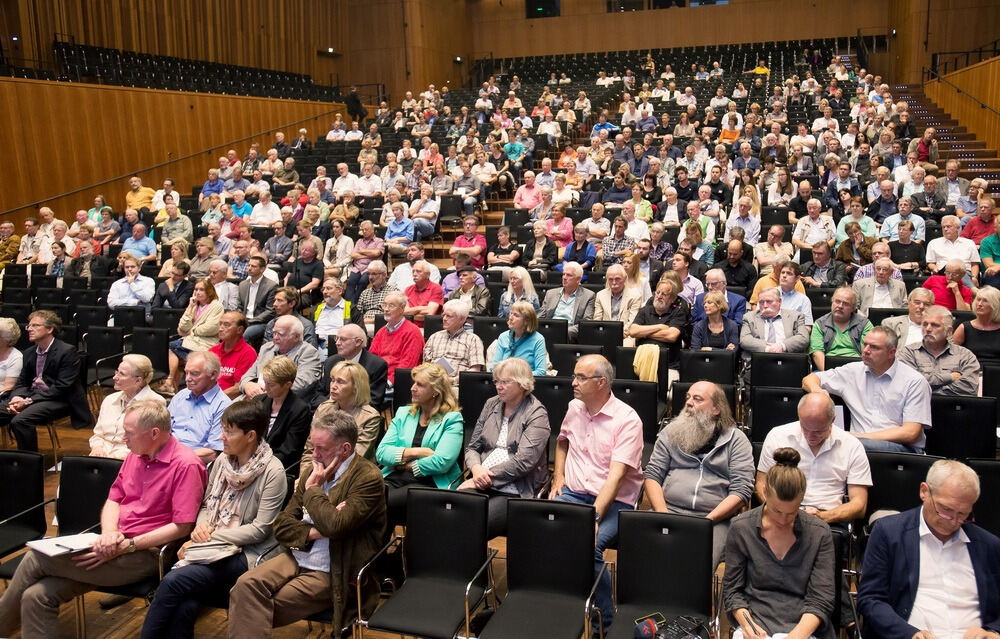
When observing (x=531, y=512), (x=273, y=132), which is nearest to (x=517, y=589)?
(x=531, y=512)

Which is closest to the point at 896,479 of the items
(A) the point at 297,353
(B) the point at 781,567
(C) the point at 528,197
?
(B) the point at 781,567

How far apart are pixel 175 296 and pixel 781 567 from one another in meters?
5.99

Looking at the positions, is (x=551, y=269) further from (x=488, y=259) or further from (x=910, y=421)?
(x=910, y=421)

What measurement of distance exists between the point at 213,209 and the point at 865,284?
8.25 metres

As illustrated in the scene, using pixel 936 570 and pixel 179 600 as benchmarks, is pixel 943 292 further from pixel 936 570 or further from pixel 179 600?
pixel 179 600

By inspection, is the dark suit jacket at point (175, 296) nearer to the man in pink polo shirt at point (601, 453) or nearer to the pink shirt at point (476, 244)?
the pink shirt at point (476, 244)

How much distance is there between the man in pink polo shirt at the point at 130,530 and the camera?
3098mm

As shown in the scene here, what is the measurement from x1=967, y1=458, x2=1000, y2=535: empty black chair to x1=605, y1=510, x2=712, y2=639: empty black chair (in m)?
1.20

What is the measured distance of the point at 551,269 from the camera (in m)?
7.49

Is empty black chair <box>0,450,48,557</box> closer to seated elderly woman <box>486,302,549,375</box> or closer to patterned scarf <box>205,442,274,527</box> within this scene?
patterned scarf <box>205,442,274,527</box>

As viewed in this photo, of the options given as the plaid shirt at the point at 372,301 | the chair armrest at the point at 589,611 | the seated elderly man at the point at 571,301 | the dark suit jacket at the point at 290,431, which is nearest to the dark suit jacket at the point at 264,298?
the plaid shirt at the point at 372,301

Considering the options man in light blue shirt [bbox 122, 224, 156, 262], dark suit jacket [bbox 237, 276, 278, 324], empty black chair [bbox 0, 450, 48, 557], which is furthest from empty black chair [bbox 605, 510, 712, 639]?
man in light blue shirt [bbox 122, 224, 156, 262]

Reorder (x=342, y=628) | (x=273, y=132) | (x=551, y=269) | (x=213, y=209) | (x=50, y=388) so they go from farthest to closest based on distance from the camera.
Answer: (x=273, y=132)
(x=213, y=209)
(x=551, y=269)
(x=50, y=388)
(x=342, y=628)

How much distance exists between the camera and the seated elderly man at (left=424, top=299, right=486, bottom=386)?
16.3ft
